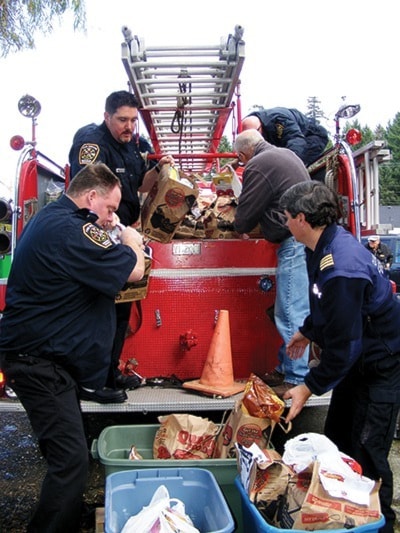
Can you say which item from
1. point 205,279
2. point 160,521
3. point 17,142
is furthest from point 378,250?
point 160,521

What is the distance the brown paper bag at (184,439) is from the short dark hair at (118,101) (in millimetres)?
2229

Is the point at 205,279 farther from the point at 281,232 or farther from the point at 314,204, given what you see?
the point at 314,204

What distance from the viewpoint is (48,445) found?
2.85 m

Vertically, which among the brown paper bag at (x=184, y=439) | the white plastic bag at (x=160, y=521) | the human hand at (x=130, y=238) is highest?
the human hand at (x=130, y=238)

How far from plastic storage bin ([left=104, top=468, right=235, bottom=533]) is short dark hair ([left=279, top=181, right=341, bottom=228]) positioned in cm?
133

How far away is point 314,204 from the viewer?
2.81m

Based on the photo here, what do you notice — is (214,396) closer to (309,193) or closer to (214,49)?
(309,193)

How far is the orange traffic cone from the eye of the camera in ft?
13.4

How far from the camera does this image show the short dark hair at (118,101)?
4.21 m

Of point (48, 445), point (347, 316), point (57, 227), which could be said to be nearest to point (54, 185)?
point (57, 227)

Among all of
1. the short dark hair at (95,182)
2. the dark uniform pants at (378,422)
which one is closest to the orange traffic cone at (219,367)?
the dark uniform pants at (378,422)

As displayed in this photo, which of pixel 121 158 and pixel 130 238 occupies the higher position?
pixel 121 158

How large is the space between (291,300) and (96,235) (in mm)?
1681

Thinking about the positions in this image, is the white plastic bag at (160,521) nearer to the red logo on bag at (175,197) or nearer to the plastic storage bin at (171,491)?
the plastic storage bin at (171,491)
